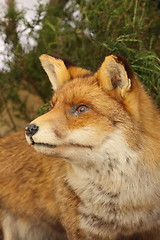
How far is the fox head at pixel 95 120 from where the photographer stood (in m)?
2.58

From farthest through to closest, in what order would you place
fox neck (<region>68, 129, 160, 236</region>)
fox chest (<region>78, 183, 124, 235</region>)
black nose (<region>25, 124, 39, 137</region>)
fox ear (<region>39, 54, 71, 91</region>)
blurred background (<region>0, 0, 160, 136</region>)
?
blurred background (<region>0, 0, 160, 136</region>), fox ear (<region>39, 54, 71, 91</region>), fox chest (<region>78, 183, 124, 235</region>), fox neck (<region>68, 129, 160, 236</region>), black nose (<region>25, 124, 39, 137</region>)

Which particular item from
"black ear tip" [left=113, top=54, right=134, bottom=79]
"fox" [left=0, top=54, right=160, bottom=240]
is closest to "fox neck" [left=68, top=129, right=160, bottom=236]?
"fox" [left=0, top=54, right=160, bottom=240]

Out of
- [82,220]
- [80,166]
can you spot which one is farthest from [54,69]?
[82,220]

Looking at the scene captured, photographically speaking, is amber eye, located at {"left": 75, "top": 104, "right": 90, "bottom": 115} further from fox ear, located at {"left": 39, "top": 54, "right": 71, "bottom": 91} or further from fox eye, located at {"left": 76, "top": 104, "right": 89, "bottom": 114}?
fox ear, located at {"left": 39, "top": 54, "right": 71, "bottom": 91}

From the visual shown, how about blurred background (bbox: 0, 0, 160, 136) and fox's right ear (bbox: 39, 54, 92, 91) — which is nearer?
fox's right ear (bbox: 39, 54, 92, 91)

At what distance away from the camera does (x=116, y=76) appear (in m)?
2.70

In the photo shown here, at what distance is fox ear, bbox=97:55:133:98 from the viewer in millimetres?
2594

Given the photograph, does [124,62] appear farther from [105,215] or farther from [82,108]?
[105,215]

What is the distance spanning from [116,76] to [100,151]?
0.51m

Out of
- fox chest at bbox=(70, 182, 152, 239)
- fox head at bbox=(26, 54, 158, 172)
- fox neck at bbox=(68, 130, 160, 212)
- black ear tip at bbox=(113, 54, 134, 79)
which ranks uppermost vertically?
black ear tip at bbox=(113, 54, 134, 79)

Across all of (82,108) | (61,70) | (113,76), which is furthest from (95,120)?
(61,70)

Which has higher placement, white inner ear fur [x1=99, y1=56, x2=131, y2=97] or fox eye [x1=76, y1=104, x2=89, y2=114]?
white inner ear fur [x1=99, y1=56, x2=131, y2=97]

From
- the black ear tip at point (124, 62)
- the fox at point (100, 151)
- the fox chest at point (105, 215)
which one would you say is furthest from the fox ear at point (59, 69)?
the fox chest at point (105, 215)

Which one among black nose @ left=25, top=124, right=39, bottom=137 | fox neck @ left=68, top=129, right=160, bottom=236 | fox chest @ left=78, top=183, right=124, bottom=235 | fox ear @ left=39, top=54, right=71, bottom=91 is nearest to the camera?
black nose @ left=25, top=124, right=39, bottom=137
